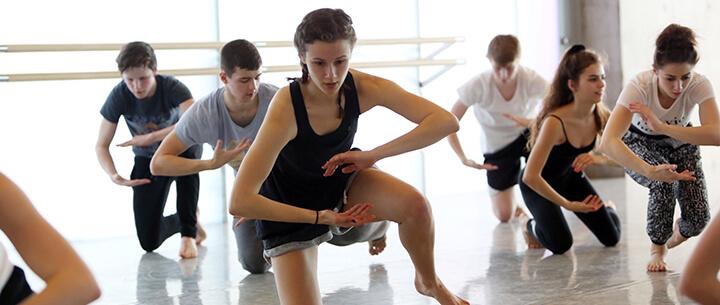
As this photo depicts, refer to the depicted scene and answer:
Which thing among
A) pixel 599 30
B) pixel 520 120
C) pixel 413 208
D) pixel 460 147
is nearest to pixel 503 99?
pixel 520 120

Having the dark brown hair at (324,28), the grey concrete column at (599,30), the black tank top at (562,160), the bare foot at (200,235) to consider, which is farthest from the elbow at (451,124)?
the grey concrete column at (599,30)

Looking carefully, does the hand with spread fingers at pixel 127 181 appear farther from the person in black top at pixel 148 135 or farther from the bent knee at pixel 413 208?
the bent knee at pixel 413 208

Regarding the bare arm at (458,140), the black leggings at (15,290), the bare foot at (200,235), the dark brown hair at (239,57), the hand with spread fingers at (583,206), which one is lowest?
the bare foot at (200,235)

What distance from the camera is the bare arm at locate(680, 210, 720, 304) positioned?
4.92 feet

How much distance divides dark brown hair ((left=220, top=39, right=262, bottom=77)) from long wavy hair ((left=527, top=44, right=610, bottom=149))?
123 cm

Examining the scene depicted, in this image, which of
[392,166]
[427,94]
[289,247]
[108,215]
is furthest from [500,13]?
[289,247]

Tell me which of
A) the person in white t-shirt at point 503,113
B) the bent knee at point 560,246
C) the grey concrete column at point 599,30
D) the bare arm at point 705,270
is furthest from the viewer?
the grey concrete column at point 599,30

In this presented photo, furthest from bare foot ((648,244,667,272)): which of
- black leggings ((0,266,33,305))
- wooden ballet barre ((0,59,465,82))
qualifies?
black leggings ((0,266,33,305))

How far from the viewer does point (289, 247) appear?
2982 millimetres

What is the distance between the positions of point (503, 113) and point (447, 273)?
59.8 inches

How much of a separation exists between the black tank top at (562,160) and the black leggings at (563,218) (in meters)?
0.03

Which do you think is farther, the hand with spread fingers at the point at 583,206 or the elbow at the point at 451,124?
the hand with spread fingers at the point at 583,206

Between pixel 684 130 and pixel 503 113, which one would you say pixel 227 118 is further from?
pixel 503 113

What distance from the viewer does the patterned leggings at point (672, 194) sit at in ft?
12.7
